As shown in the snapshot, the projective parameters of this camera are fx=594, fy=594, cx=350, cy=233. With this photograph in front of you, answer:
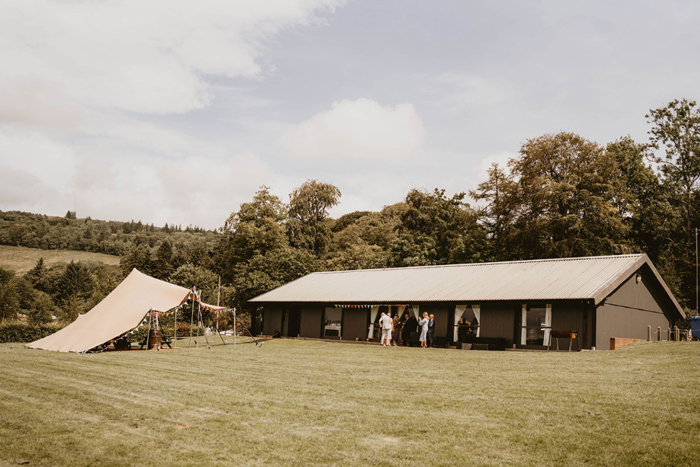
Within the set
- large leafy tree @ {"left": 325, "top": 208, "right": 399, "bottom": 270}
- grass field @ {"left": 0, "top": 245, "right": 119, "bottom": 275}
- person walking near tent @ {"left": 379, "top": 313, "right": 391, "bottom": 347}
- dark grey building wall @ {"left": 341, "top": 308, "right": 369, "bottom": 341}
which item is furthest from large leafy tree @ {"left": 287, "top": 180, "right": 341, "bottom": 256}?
grass field @ {"left": 0, "top": 245, "right": 119, "bottom": 275}

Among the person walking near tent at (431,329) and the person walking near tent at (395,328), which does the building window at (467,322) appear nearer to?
the person walking near tent at (431,329)

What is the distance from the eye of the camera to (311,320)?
112 feet

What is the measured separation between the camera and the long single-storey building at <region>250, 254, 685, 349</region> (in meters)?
24.0

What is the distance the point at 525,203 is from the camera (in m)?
41.5

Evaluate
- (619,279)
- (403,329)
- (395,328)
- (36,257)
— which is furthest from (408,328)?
(36,257)

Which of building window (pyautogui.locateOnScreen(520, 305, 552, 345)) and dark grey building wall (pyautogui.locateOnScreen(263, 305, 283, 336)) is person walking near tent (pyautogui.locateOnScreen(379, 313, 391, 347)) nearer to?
building window (pyautogui.locateOnScreen(520, 305, 552, 345))

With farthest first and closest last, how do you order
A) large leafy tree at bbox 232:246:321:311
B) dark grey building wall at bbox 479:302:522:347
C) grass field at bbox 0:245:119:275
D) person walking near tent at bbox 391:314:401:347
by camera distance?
grass field at bbox 0:245:119:275
large leafy tree at bbox 232:246:321:311
person walking near tent at bbox 391:314:401:347
dark grey building wall at bbox 479:302:522:347

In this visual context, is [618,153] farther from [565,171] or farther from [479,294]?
[479,294]

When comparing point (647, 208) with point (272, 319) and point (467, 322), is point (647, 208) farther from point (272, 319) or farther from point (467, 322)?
point (272, 319)

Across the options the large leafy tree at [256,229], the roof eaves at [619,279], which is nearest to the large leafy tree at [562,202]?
the roof eaves at [619,279]

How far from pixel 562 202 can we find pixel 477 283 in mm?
13528

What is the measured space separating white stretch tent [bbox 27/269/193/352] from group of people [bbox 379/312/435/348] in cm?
899

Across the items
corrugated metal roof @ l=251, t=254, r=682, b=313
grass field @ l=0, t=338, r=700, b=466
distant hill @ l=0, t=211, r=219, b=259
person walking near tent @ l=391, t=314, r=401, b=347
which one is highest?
distant hill @ l=0, t=211, r=219, b=259

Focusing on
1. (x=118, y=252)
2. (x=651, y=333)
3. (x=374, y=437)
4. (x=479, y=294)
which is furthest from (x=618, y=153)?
(x=118, y=252)
